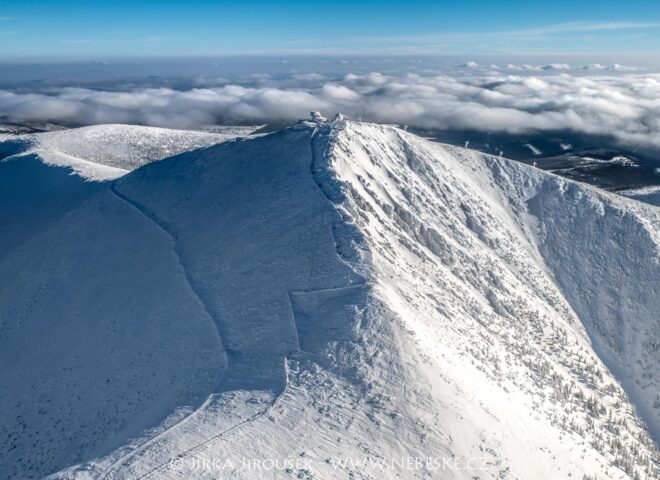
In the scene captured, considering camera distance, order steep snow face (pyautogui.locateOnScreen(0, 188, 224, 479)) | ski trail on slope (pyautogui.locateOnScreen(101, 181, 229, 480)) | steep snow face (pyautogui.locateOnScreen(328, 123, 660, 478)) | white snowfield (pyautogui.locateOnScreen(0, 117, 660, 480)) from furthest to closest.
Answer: steep snow face (pyautogui.locateOnScreen(328, 123, 660, 478))
steep snow face (pyautogui.locateOnScreen(0, 188, 224, 479))
white snowfield (pyautogui.locateOnScreen(0, 117, 660, 480))
ski trail on slope (pyautogui.locateOnScreen(101, 181, 229, 480))

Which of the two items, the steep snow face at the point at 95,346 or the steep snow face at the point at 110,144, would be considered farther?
the steep snow face at the point at 110,144

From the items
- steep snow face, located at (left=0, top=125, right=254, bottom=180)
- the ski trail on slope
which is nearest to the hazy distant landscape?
the ski trail on slope

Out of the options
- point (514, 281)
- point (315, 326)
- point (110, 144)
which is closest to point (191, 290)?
point (315, 326)
